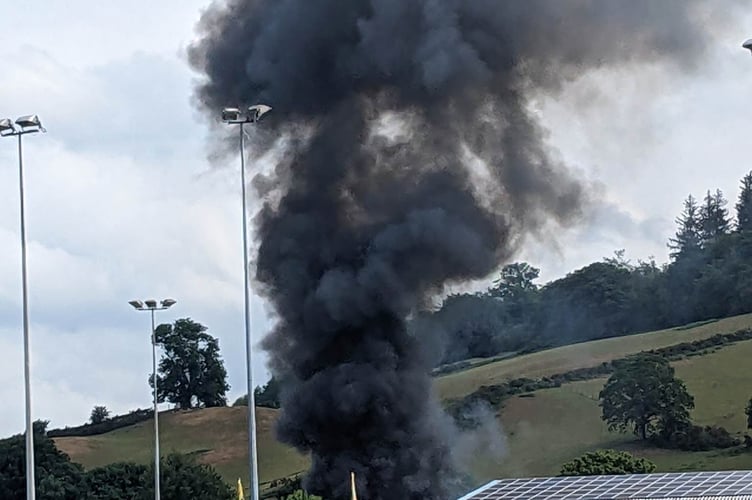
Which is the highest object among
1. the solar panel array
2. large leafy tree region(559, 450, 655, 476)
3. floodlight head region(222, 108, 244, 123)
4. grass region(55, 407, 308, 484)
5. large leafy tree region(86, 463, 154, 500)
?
floodlight head region(222, 108, 244, 123)

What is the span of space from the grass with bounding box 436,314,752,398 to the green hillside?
85 mm

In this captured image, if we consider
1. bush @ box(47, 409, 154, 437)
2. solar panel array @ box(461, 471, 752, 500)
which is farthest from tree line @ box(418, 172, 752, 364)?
solar panel array @ box(461, 471, 752, 500)

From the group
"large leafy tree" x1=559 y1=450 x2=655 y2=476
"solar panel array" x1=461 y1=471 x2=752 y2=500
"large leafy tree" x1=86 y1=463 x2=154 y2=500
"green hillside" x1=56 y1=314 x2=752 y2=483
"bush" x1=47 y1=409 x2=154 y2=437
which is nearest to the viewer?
"solar panel array" x1=461 y1=471 x2=752 y2=500

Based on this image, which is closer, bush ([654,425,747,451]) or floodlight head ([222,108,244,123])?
floodlight head ([222,108,244,123])

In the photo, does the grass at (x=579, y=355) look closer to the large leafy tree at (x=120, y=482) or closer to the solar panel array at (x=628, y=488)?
the large leafy tree at (x=120, y=482)

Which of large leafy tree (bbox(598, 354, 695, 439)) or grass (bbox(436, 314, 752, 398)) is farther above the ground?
grass (bbox(436, 314, 752, 398))

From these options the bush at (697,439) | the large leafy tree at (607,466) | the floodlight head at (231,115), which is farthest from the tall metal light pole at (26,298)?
the bush at (697,439)

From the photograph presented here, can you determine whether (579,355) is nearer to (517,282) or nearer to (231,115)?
(517,282)

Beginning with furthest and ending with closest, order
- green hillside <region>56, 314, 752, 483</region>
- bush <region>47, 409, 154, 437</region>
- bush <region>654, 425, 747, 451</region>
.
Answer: bush <region>47, 409, 154, 437</region> → green hillside <region>56, 314, 752, 483</region> → bush <region>654, 425, 747, 451</region>

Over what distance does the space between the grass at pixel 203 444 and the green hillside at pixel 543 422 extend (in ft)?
0.29

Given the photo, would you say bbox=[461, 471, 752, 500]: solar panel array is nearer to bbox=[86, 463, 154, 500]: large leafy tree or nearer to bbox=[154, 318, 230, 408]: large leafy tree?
bbox=[86, 463, 154, 500]: large leafy tree

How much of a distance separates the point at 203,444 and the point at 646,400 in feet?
128

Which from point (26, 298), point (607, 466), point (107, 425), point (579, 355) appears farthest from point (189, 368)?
point (26, 298)

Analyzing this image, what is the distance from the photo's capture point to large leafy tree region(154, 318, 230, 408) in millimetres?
143750
